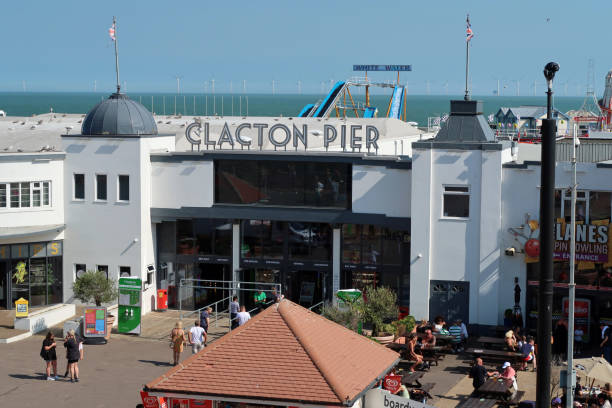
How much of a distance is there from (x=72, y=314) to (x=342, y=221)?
10572 millimetres

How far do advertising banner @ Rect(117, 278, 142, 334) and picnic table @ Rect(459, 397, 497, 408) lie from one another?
1318 cm

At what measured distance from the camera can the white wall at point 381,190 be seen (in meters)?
34.6

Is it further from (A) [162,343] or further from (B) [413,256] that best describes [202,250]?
(B) [413,256]

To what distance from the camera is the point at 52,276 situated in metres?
37.7

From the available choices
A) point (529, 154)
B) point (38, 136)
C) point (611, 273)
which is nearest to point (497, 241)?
point (611, 273)

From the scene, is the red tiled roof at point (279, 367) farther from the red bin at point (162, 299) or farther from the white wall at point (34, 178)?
the white wall at point (34, 178)

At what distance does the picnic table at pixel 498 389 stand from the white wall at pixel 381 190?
34.3 ft

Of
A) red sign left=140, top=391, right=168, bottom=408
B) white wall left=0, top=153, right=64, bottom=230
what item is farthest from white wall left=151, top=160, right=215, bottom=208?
red sign left=140, top=391, right=168, bottom=408

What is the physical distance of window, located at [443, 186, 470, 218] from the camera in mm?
→ 33250

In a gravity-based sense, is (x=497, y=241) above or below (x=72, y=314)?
above

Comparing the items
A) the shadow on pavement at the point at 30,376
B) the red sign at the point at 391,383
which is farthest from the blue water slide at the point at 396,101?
the red sign at the point at 391,383

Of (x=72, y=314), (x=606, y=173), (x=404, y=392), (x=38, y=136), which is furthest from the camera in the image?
(x=38, y=136)

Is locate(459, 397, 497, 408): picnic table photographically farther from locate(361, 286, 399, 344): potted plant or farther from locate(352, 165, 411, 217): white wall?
locate(352, 165, 411, 217): white wall

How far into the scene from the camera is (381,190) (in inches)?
1374
